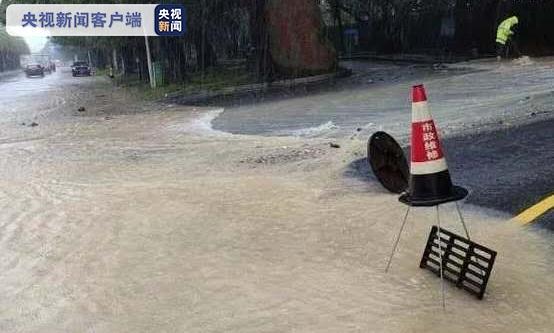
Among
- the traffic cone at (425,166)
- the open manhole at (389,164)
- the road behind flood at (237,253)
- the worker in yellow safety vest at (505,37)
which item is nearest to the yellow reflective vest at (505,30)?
the worker in yellow safety vest at (505,37)

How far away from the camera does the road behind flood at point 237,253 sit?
4363 millimetres

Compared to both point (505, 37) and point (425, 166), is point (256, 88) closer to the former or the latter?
point (505, 37)

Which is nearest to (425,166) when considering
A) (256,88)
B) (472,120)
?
(472,120)

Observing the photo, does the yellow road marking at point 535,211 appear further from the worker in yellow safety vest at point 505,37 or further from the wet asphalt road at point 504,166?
the worker in yellow safety vest at point 505,37

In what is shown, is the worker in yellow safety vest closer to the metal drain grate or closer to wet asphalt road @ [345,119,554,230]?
wet asphalt road @ [345,119,554,230]

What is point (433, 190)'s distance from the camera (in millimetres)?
4414

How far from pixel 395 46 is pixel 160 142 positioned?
2592 centimetres

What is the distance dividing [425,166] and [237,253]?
1.92 metres

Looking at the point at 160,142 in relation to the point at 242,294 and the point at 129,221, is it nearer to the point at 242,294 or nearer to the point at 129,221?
the point at 129,221

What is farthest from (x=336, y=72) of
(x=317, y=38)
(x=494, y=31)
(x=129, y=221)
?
(x=129, y=221)

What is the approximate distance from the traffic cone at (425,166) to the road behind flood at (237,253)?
70 centimetres

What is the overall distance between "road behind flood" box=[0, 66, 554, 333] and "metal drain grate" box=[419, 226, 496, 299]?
0.32 ft

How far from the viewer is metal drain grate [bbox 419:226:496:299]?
14.9 ft

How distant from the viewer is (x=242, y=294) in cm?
474
